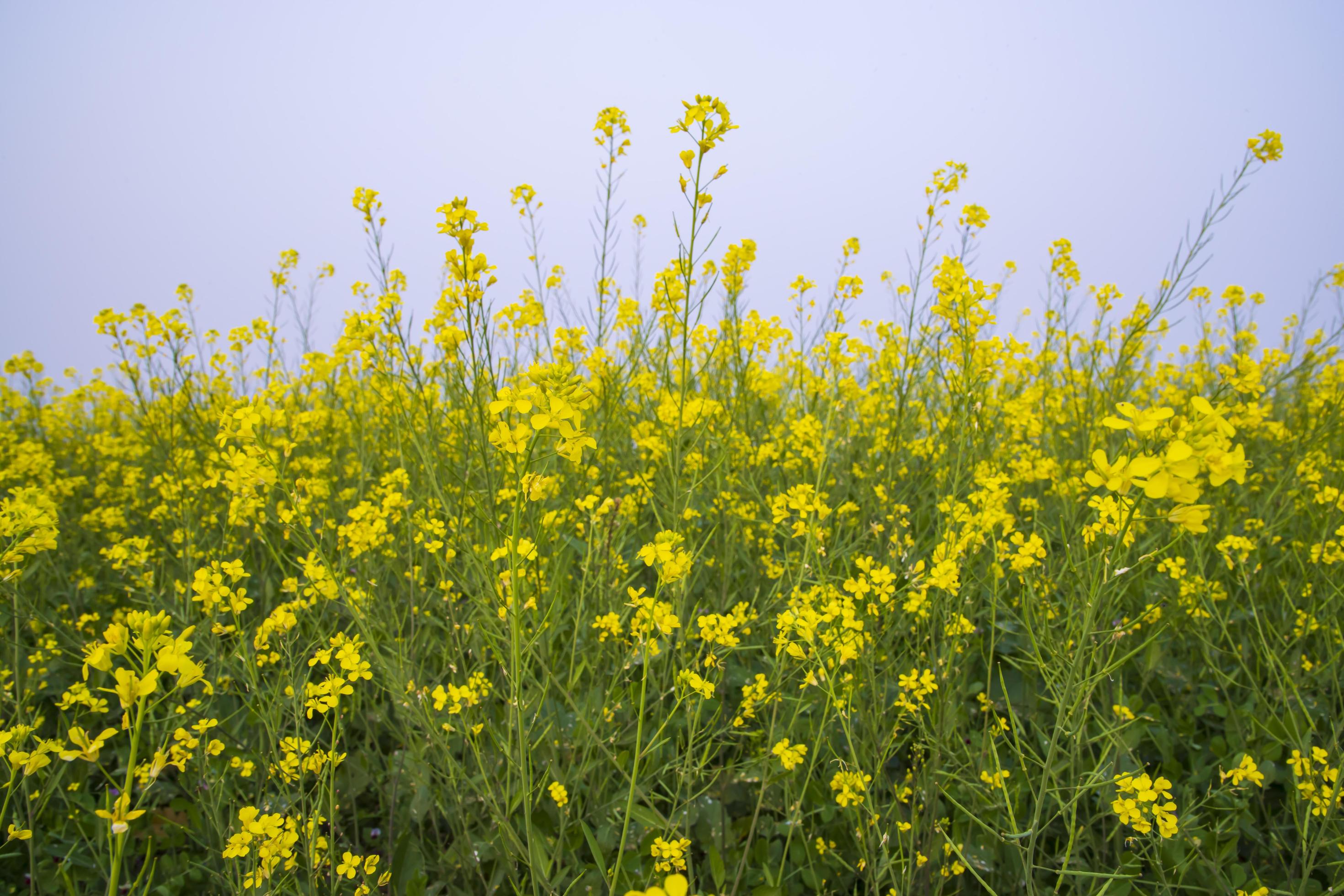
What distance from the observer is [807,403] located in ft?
12.5

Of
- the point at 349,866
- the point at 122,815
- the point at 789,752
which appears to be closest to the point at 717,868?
the point at 789,752

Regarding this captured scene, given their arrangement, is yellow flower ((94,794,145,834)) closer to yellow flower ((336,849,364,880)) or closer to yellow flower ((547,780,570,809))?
yellow flower ((336,849,364,880))

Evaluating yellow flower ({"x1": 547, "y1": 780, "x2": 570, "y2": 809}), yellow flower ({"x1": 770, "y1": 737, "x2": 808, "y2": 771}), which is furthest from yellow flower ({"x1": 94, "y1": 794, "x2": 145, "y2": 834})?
yellow flower ({"x1": 770, "y1": 737, "x2": 808, "y2": 771})

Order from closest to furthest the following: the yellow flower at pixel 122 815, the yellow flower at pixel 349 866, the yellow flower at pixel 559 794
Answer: the yellow flower at pixel 122 815 < the yellow flower at pixel 349 866 < the yellow flower at pixel 559 794

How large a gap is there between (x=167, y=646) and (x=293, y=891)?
1.13 metres

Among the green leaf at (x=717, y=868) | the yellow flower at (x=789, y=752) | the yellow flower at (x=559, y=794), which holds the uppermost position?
the yellow flower at (x=789, y=752)

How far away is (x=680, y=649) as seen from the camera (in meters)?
1.67

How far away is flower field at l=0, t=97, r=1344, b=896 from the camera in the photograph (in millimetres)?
1326

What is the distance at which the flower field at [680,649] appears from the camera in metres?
1.33

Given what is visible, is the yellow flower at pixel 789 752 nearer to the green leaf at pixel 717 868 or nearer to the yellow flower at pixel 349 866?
the green leaf at pixel 717 868

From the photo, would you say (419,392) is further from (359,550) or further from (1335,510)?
(1335,510)

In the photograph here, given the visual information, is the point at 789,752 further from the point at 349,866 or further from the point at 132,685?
the point at 132,685

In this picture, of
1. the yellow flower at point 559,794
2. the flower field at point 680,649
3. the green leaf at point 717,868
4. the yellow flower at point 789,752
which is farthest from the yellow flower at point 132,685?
the green leaf at point 717,868

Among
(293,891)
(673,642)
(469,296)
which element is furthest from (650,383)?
(293,891)
